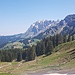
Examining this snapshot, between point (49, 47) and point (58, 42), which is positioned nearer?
point (49, 47)

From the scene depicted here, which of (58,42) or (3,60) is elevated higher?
(58,42)

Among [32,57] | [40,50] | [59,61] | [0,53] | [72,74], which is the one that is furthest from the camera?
[0,53]

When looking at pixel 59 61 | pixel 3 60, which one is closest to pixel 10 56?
pixel 3 60

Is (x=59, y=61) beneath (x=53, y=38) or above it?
beneath

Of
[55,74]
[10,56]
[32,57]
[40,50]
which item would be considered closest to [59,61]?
[55,74]

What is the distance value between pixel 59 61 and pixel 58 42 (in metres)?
72.5

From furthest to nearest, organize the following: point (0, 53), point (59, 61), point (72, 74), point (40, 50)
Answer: point (0, 53), point (40, 50), point (59, 61), point (72, 74)

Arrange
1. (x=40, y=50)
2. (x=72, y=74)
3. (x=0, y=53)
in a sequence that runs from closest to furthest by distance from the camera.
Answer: (x=72, y=74) → (x=40, y=50) → (x=0, y=53)

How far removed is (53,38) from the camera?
166500 millimetres

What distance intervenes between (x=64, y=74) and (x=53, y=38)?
109168 millimetres

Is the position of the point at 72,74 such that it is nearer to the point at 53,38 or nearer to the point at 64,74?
the point at 64,74

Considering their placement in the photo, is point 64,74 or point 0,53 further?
point 0,53

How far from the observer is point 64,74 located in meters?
57.8

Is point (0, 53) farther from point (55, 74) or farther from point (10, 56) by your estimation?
point (55, 74)
